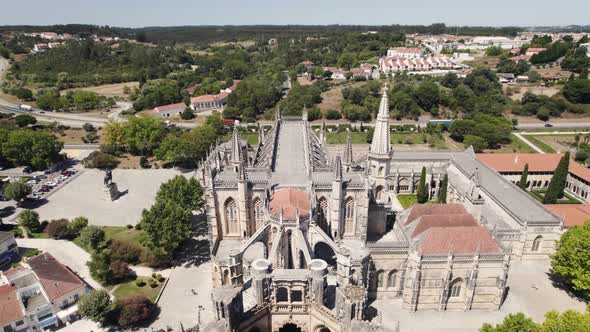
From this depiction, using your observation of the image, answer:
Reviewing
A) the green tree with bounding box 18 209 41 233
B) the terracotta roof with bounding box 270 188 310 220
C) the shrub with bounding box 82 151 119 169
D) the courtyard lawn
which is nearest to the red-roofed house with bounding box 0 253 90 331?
the green tree with bounding box 18 209 41 233

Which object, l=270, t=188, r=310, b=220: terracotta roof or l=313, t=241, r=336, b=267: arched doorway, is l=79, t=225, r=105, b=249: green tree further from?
l=313, t=241, r=336, b=267: arched doorway

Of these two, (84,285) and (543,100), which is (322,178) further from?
(543,100)

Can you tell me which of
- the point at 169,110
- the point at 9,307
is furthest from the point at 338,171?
the point at 169,110

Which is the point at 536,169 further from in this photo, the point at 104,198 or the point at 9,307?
the point at 9,307

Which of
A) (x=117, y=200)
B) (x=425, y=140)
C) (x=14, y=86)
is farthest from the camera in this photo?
(x=14, y=86)

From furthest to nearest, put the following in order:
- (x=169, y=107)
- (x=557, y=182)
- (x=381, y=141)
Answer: (x=169, y=107), (x=557, y=182), (x=381, y=141)

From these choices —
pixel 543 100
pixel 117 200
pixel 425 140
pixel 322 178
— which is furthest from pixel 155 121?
pixel 543 100
